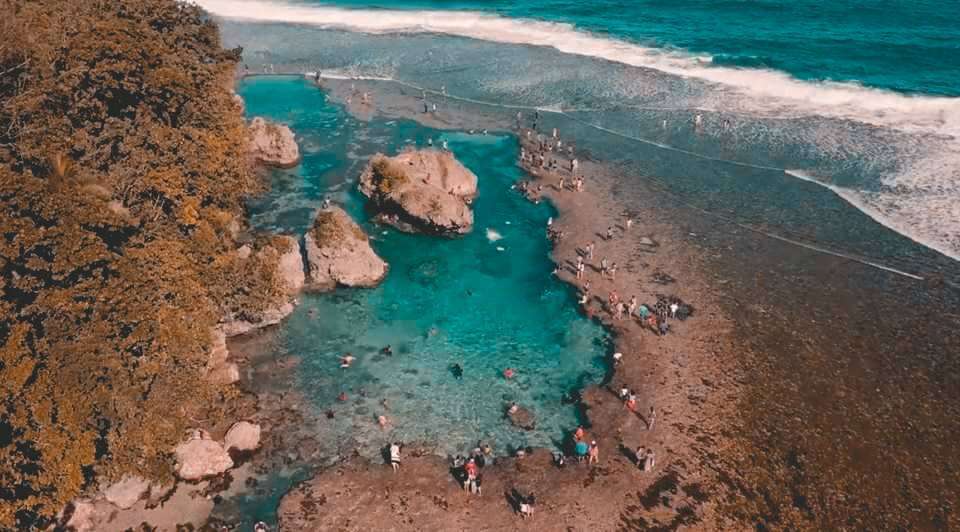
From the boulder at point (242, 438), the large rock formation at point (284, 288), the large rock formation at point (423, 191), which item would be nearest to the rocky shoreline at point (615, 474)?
the boulder at point (242, 438)

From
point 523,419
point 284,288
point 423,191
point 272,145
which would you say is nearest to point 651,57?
point 423,191

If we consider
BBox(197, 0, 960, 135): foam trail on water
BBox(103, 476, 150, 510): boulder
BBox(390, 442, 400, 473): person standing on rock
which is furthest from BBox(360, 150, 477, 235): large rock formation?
BBox(197, 0, 960, 135): foam trail on water

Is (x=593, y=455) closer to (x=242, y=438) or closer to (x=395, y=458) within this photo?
(x=395, y=458)

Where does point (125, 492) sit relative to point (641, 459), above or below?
below

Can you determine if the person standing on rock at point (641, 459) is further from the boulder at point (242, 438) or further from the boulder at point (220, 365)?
the boulder at point (220, 365)

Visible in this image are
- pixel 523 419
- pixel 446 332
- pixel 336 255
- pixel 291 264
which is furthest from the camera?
pixel 336 255

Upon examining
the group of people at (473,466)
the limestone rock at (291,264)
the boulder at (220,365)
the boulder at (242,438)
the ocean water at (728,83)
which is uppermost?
the ocean water at (728,83)
